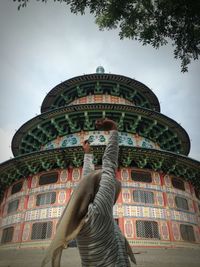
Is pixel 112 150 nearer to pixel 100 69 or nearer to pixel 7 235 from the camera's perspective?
pixel 7 235

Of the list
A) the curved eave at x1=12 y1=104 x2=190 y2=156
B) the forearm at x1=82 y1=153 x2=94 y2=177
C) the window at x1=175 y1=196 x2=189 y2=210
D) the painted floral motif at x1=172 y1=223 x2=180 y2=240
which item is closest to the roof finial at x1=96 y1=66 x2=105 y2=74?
the curved eave at x1=12 y1=104 x2=190 y2=156

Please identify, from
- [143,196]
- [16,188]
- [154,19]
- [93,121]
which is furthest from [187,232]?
[154,19]

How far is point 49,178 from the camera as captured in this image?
1734 centimetres

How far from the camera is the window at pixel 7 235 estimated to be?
638 inches

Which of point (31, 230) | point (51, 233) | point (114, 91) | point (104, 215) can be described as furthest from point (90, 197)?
point (114, 91)

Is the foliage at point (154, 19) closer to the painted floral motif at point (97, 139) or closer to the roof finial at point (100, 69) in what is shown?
the painted floral motif at point (97, 139)

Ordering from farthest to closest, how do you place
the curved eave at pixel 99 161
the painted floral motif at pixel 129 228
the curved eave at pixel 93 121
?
the curved eave at pixel 93 121 < the curved eave at pixel 99 161 < the painted floral motif at pixel 129 228

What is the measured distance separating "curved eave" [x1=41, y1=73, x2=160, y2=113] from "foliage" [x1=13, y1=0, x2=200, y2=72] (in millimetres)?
16368

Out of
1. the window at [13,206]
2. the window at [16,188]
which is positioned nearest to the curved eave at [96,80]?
the window at [16,188]

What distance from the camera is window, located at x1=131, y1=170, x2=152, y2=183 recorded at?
16828 millimetres

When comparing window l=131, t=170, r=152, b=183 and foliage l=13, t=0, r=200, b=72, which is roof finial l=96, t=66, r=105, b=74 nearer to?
window l=131, t=170, r=152, b=183

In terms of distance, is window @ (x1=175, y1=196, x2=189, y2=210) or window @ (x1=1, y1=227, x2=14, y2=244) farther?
window @ (x1=175, y1=196, x2=189, y2=210)

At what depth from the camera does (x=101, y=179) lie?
9.16 feet

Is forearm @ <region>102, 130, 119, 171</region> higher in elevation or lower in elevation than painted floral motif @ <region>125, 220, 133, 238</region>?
lower
